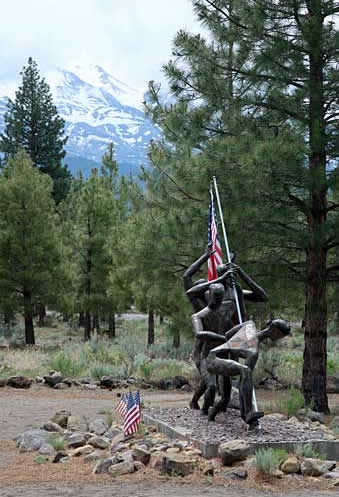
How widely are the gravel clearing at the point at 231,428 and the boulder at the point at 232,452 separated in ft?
1.58

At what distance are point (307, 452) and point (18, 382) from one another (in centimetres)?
1035

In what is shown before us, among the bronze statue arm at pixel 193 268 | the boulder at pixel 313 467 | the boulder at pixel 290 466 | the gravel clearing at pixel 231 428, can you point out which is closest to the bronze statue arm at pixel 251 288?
the bronze statue arm at pixel 193 268

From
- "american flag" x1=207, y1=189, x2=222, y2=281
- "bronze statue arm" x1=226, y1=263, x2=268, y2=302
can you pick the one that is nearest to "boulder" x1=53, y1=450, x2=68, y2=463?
"bronze statue arm" x1=226, y1=263, x2=268, y2=302

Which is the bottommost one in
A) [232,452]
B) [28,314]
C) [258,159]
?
[232,452]

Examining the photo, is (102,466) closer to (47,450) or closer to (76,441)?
(47,450)

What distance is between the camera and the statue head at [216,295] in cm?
1122

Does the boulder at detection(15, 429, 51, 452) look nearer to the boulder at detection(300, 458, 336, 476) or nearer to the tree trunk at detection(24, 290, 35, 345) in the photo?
the boulder at detection(300, 458, 336, 476)

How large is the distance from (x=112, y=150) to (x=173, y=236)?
3415 cm

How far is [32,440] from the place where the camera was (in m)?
10.6

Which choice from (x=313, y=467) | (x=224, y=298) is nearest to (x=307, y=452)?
(x=313, y=467)

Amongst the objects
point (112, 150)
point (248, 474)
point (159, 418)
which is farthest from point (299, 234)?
point (112, 150)

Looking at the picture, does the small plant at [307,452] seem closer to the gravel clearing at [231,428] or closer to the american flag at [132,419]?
the gravel clearing at [231,428]

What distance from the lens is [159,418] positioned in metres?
11.8

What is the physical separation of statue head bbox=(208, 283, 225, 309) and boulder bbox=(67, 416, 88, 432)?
2815 millimetres
